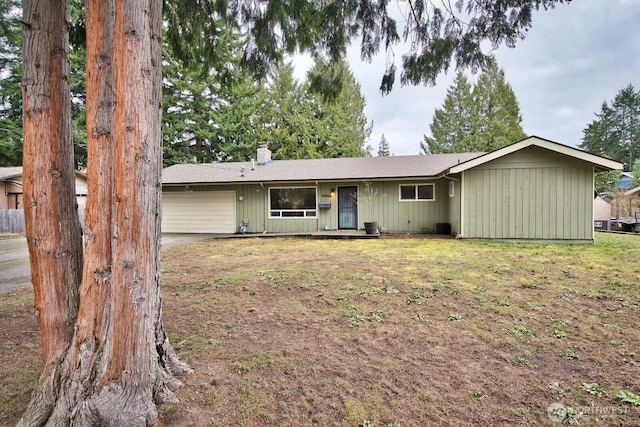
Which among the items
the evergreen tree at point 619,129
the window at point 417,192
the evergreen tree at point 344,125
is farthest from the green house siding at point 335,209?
the evergreen tree at point 619,129

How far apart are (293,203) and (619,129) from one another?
47968 millimetres

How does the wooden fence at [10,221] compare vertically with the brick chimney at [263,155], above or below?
below

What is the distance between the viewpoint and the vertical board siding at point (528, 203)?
27.5 ft

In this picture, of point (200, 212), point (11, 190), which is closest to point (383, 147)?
point (200, 212)

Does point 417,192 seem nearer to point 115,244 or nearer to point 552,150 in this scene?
point 552,150

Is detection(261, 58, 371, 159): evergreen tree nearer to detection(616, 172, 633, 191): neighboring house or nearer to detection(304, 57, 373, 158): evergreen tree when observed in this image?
detection(304, 57, 373, 158): evergreen tree

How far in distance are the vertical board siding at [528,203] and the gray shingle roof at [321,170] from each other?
177cm

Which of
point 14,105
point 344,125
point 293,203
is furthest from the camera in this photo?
point 344,125

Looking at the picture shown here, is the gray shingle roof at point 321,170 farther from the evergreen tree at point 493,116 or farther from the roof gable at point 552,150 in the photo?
the evergreen tree at point 493,116

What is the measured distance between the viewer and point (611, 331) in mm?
2801

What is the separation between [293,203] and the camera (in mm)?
11938

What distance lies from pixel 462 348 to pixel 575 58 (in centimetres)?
1885

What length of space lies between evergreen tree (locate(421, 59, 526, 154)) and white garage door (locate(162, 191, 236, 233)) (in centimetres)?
1792

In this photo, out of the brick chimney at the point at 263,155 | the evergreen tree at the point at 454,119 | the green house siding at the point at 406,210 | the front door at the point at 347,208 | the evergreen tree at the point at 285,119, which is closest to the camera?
the green house siding at the point at 406,210
